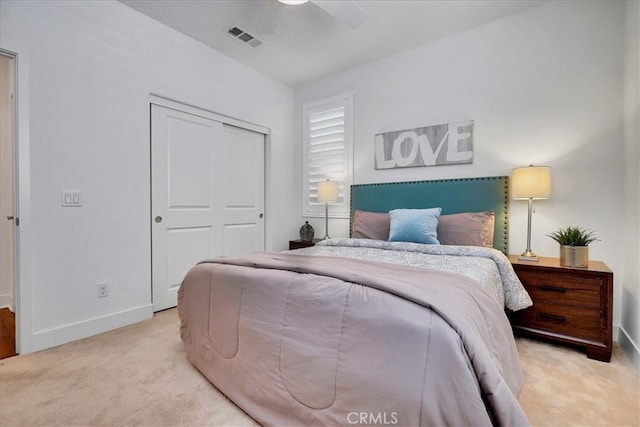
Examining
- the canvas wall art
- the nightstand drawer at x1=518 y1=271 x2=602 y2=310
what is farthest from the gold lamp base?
the canvas wall art

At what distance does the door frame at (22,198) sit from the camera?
6.62ft

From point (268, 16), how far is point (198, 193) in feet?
5.96

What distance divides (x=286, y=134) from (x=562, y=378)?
144 inches

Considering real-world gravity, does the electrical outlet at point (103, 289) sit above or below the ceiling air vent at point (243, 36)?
below

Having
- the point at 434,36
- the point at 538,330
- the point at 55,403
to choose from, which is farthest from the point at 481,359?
the point at 434,36

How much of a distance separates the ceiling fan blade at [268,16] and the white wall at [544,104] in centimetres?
162

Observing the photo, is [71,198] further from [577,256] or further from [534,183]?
[577,256]

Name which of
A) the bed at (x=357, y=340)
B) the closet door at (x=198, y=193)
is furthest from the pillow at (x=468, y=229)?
the closet door at (x=198, y=193)

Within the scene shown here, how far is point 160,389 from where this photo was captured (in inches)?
63.6

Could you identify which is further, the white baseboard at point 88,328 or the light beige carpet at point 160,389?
the white baseboard at point 88,328

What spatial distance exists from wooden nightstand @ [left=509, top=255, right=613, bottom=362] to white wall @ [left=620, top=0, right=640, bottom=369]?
0.18 m

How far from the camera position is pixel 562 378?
1.73 meters

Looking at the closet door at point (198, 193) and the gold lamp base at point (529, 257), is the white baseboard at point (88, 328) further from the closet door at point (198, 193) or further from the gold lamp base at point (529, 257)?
the gold lamp base at point (529, 257)

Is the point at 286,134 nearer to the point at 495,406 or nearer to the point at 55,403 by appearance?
the point at 55,403
